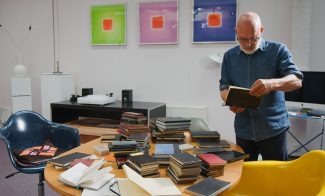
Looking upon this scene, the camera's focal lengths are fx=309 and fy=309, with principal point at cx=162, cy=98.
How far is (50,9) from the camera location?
491 cm

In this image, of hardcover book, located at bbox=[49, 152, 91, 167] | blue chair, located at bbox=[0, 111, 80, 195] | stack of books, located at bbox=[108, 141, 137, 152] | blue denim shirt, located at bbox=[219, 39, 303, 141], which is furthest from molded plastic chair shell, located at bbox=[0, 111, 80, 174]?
blue denim shirt, located at bbox=[219, 39, 303, 141]

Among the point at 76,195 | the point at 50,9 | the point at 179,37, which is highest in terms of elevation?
the point at 50,9

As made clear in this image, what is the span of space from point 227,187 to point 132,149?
646mm

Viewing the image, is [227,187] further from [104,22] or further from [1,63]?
[1,63]

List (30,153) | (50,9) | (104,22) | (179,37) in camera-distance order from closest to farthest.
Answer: (30,153) → (179,37) → (104,22) → (50,9)

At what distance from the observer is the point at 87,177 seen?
147 centimetres

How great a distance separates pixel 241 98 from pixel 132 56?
2854 millimetres

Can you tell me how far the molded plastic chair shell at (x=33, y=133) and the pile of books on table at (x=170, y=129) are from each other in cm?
91

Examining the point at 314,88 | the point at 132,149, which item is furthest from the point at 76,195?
the point at 314,88

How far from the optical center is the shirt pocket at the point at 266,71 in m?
2.08

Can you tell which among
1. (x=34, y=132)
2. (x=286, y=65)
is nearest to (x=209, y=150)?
(x=286, y=65)

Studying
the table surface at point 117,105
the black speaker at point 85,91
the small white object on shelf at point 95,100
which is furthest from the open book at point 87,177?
the black speaker at point 85,91

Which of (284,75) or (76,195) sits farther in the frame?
(284,75)

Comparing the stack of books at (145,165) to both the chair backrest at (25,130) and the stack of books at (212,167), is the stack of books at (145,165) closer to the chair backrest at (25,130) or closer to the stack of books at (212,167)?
the stack of books at (212,167)
